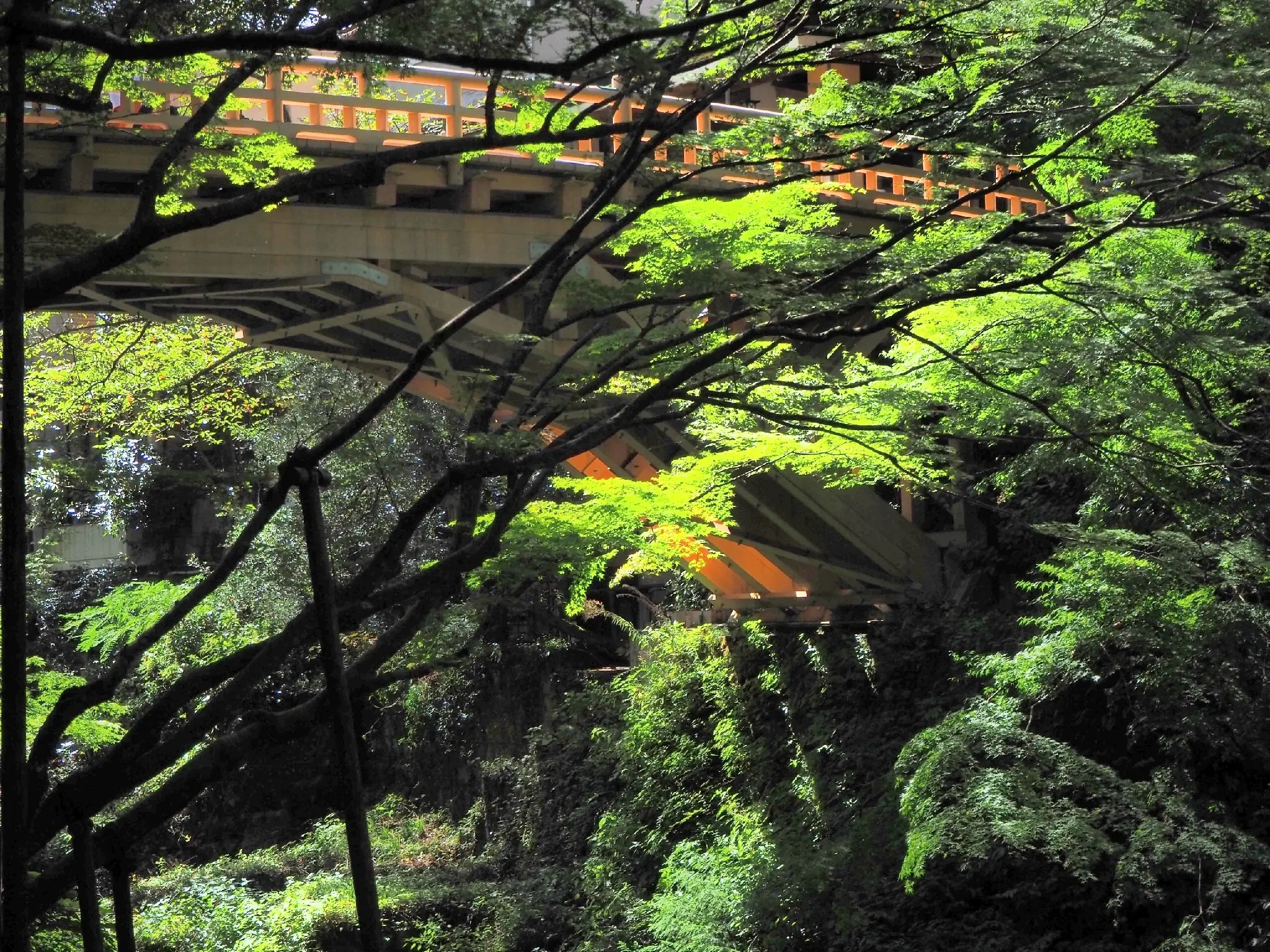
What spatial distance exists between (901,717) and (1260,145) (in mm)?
6222

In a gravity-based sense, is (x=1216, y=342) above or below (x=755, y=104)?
below

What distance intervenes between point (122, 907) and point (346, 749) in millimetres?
1403

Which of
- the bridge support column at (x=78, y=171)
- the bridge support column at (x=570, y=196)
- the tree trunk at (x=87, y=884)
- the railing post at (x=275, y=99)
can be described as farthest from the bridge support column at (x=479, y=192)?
the tree trunk at (x=87, y=884)

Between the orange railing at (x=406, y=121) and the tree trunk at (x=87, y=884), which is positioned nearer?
the tree trunk at (x=87, y=884)

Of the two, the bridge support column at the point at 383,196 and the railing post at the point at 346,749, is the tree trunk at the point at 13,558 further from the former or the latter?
the bridge support column at the point at 383,196

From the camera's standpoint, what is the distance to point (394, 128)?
1070 centimetres

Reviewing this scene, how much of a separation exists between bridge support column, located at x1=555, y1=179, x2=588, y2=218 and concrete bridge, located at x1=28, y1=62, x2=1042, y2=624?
1 centimetres

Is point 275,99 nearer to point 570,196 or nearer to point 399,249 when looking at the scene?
point 399,249

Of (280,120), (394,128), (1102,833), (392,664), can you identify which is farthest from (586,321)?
(392,664)

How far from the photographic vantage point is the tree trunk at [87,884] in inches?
179

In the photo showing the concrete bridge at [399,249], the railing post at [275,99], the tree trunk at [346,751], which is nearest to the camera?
the tree trunk at [346,751]

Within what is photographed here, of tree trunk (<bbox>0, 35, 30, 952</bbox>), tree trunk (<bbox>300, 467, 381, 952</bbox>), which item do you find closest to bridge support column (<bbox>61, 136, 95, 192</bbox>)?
tree trunk (<bbox>0, 35, 30, 952</bbox>)

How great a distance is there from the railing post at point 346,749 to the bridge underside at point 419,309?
3.31 meters

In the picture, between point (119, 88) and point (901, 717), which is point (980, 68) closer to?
point (119, 88)
